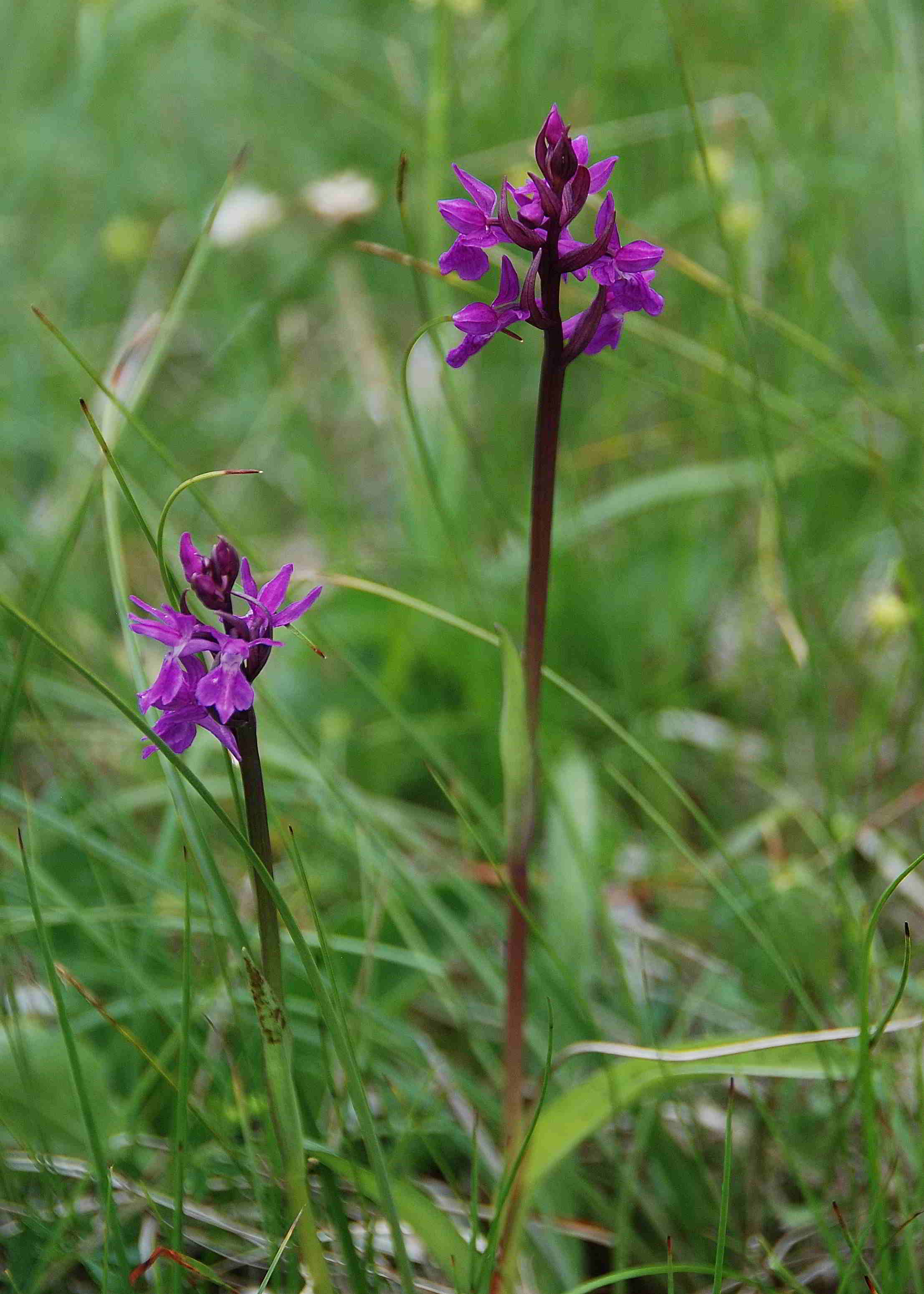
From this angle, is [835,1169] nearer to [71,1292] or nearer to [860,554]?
[71,1292]

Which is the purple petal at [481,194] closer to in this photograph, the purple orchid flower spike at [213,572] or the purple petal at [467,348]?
the purple petal at [467,348]

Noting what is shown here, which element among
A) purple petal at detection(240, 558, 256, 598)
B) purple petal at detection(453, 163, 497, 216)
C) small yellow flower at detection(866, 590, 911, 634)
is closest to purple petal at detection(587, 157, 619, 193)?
purple petal at detection(453, 163, 497, 216)

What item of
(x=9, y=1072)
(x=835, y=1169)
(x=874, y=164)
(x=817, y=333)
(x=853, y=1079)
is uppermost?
(x=874, y=164)

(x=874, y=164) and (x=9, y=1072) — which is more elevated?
(x=874, y=164)

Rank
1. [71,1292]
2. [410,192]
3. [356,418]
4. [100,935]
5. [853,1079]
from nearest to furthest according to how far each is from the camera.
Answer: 1. [853,1079]
2. [71,1292]
3. [100,935]
4. [410,192]
5. [356,418]

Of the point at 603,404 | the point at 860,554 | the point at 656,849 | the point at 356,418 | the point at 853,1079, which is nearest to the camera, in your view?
Result: the point at 853,1079

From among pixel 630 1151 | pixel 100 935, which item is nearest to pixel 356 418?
pixel 100 935

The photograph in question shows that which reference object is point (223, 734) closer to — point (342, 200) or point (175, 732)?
point (175, 732)

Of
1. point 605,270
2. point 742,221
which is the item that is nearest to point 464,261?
point 605,270
